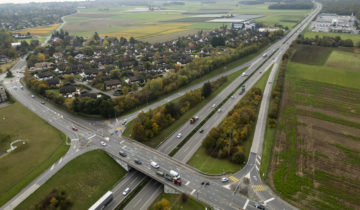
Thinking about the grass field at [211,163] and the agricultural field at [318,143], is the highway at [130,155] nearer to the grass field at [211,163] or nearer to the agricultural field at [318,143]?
the grass field at [211,163]

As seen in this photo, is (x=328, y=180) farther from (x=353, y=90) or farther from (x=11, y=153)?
(x=11, y=153)

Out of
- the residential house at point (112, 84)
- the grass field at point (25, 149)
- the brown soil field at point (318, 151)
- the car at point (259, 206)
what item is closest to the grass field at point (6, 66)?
the grass field at point (25, 149)

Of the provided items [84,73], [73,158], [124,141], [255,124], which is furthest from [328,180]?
[84,73]

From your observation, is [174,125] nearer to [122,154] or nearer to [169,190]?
[122,154]

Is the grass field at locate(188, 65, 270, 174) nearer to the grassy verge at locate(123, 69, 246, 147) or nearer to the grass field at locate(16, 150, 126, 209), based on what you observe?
the grassy verge at locate(123, 69, 246, 147)

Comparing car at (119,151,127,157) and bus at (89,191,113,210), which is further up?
car at (119,151,127,157)

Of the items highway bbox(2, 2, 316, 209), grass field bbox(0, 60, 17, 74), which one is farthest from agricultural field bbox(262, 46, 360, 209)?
grass field bbox(0, 60, 17, 74)
